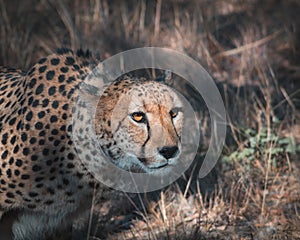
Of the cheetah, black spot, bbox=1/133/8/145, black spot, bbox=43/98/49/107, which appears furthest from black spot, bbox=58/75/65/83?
black spot, bbox=1/133/8/145

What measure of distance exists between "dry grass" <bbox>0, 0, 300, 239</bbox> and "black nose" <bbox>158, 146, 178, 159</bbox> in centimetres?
67

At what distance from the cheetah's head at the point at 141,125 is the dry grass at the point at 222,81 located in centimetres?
61

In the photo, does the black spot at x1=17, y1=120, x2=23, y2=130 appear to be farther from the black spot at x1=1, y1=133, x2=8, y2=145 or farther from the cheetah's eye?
the cheetah's eye

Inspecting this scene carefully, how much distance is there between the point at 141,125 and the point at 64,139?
0.36 metres

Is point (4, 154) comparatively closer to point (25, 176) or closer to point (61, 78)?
point (25, 176)

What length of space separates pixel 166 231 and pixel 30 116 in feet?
3.13

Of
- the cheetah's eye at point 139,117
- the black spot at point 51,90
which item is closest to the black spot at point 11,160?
the black spot at point 51,90

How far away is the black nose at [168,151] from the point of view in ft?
7.72

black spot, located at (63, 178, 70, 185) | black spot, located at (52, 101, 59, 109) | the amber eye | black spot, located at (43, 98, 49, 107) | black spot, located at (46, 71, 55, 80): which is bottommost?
black spot, located at (63, 178, 70, 185)

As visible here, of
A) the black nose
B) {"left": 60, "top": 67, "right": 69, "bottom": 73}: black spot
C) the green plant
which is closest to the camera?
the black nose

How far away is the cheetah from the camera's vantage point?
7.91 ft

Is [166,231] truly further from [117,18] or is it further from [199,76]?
[117,18]

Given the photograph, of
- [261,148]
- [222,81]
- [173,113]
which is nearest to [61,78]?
[173,113]

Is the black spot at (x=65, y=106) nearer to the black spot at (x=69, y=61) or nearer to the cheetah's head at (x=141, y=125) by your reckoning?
the cheetah's head at (x=141, y=125)
